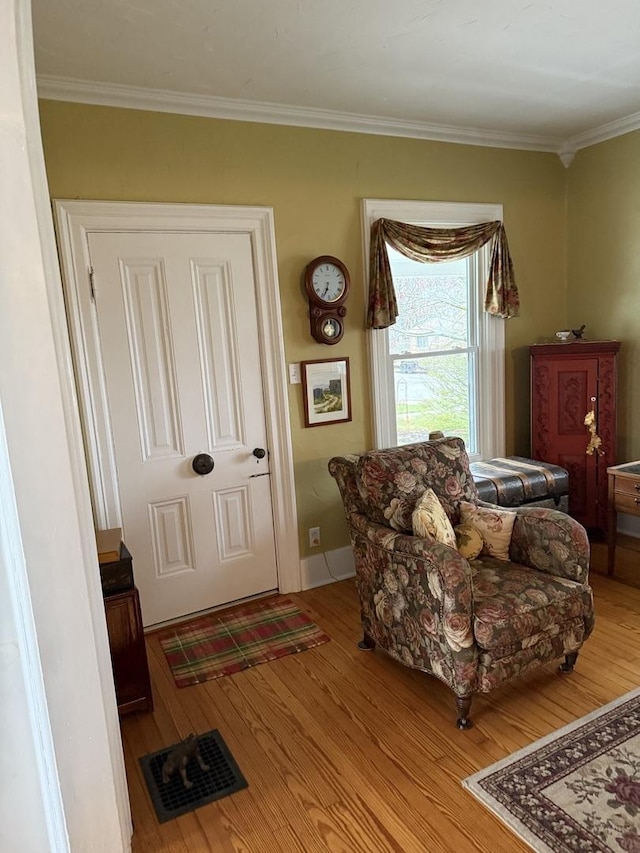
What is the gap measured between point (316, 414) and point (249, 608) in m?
1.16

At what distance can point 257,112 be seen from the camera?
121 inches

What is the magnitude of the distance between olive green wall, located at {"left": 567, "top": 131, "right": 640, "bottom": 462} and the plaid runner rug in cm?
256

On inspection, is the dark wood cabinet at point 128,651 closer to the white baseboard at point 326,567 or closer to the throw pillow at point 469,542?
the white baseboard at point 326,567

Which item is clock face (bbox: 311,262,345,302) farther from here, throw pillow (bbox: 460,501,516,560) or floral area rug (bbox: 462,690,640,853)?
floral area rug (bbox: 462,690,640,853)

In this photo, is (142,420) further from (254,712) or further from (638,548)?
(638,548)

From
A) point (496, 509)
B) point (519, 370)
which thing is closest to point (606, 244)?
point (519, 370)

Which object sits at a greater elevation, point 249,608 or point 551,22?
point 551,22

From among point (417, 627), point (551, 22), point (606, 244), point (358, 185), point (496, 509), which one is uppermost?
point (551, 22)

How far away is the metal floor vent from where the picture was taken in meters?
1.95

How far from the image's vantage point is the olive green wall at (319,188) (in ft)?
9.23

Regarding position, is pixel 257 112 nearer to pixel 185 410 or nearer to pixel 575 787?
pixel 185 410

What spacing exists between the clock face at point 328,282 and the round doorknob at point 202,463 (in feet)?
3.56

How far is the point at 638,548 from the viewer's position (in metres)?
3.85

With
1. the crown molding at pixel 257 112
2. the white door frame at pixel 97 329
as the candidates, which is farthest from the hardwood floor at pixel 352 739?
the crown molding at pixel 257 112
